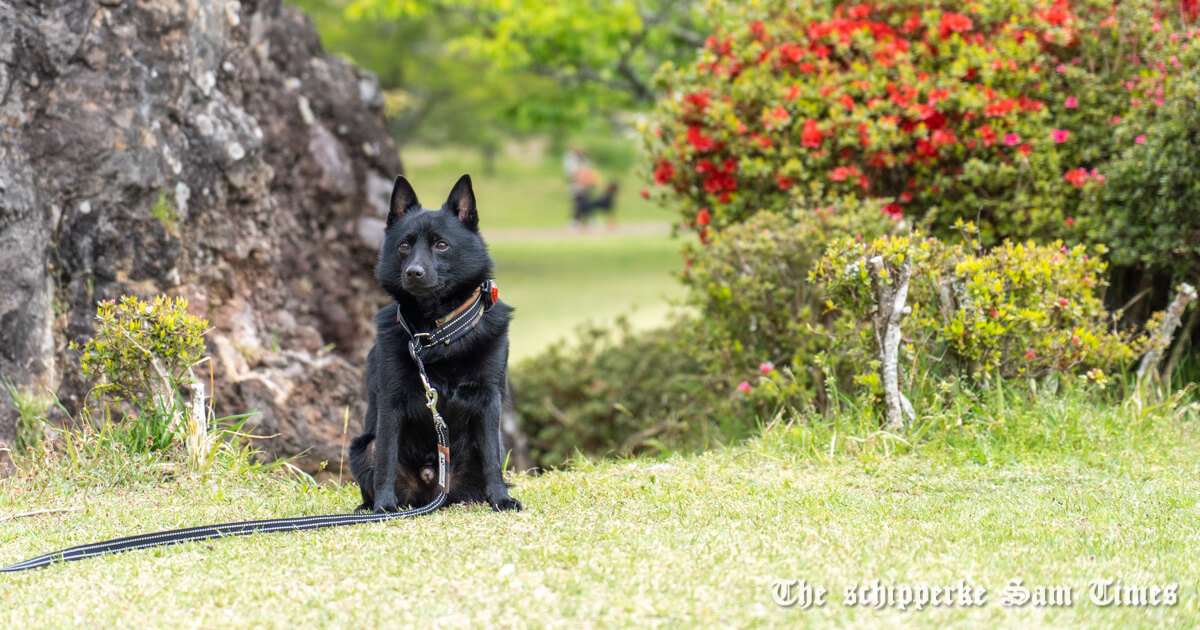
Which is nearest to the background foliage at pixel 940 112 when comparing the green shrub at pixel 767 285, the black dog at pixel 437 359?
the green shrub at pixel 767 285

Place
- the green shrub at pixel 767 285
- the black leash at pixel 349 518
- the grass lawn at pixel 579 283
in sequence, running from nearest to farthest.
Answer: the black leash at pixel 349 518 → the green shrub at pixel 767 285 → the grass lawn at pixel 579 283

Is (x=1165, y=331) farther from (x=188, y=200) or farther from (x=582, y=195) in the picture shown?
(x=582, y=195)

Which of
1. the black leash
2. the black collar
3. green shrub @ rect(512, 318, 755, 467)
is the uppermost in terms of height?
the black collar

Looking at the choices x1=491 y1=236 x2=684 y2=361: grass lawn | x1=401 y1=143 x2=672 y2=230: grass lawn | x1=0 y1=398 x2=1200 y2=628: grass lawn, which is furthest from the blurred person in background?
x1=0 y1=398 x2=1200 y2=628: grass lawn

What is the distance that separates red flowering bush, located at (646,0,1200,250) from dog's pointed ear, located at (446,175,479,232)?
3.33 meters

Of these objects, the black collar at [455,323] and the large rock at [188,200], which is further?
the large rock at [188,200]

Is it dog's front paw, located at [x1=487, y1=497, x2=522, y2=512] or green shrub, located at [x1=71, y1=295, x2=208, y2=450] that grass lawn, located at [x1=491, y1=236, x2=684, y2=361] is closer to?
green shrub, located at [x1=71, y1=295, x2=208, y2=450]

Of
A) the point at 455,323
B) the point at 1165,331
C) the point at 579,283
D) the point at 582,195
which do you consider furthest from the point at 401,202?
the point at 582,195

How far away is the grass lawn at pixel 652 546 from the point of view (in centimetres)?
312

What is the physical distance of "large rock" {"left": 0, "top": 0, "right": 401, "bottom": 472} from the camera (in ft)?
18.5

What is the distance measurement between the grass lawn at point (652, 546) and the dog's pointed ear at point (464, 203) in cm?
121

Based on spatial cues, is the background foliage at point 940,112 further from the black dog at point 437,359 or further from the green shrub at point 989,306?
the black dog at point 437,359

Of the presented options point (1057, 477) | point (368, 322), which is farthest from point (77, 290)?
point (1057, 477)

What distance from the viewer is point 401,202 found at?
4477 millimetres
